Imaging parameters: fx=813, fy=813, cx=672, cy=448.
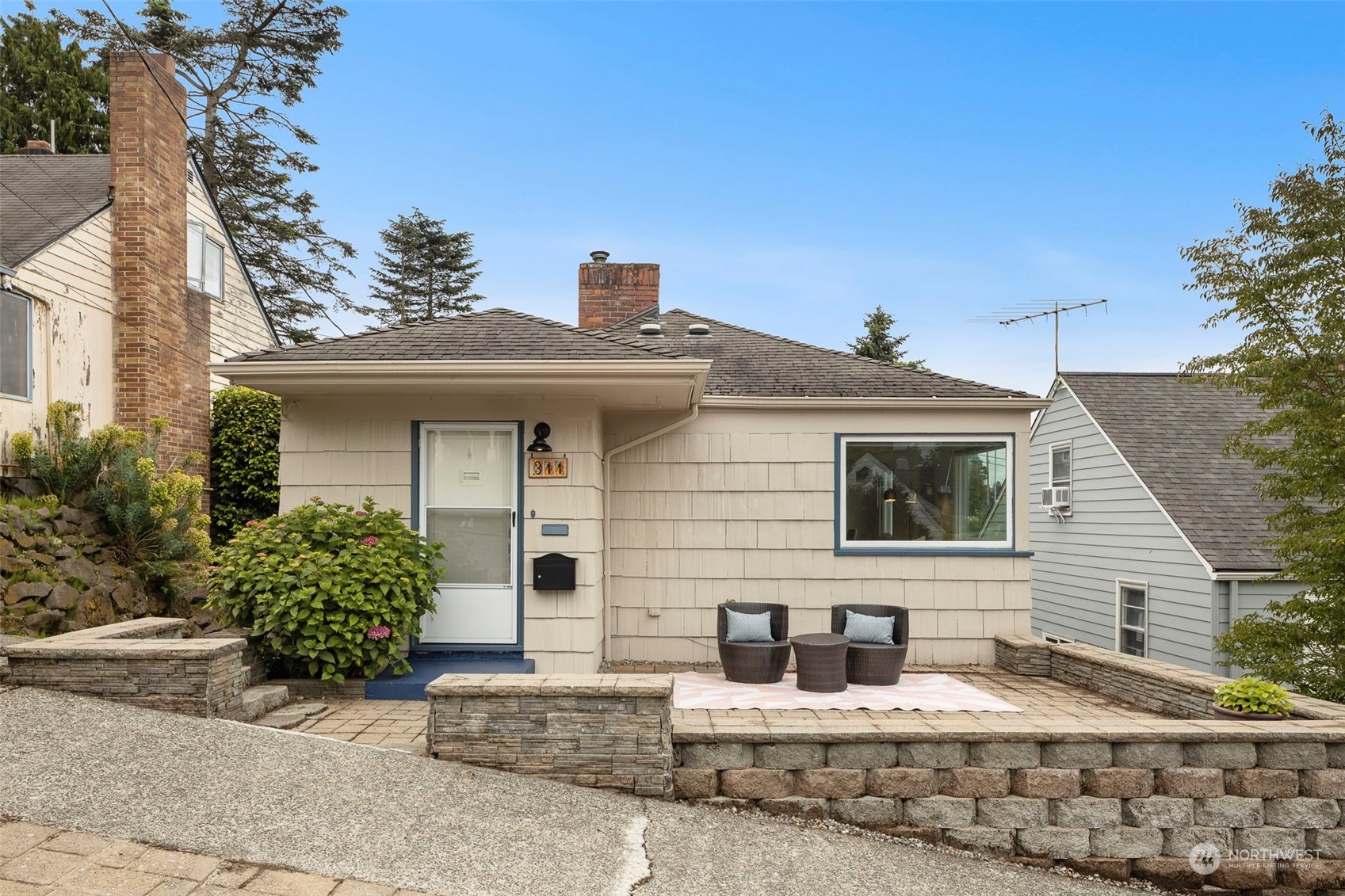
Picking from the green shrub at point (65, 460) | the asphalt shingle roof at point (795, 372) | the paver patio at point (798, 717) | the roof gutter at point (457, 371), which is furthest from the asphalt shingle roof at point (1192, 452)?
the green shrub at point (65, 460)

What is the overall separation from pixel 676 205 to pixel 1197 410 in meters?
10.0

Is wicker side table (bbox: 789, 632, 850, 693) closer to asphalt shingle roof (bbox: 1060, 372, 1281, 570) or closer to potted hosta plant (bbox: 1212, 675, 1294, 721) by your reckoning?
potted hosta plant (bbox: 1212, 675, 1294, 721)

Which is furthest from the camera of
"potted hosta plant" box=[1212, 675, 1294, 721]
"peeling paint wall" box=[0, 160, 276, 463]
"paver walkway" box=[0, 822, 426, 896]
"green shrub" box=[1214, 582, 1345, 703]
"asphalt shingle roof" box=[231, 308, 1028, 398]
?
"peeling paint wall" box=[0, 160, 276, 463]

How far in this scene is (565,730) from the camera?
399 cm

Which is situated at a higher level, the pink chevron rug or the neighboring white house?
the neighboring white house

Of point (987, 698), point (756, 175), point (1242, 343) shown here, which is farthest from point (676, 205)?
point (987, 698)

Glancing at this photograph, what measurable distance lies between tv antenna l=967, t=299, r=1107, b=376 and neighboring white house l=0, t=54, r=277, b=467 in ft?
37.6

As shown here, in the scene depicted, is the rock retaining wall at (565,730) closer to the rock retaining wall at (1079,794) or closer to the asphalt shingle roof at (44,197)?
the rock retaining wall at (1079,794)

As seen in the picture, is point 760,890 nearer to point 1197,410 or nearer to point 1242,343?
point 1242,343

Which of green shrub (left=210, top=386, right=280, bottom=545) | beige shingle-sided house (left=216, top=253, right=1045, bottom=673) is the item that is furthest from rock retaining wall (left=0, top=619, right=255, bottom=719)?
green shrub (left=210, top=386, right=280, bottom=545)

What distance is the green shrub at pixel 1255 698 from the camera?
4.50 m

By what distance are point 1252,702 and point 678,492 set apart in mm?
4366

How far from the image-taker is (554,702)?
4000mm

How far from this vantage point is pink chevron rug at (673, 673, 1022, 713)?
545 centimetres
